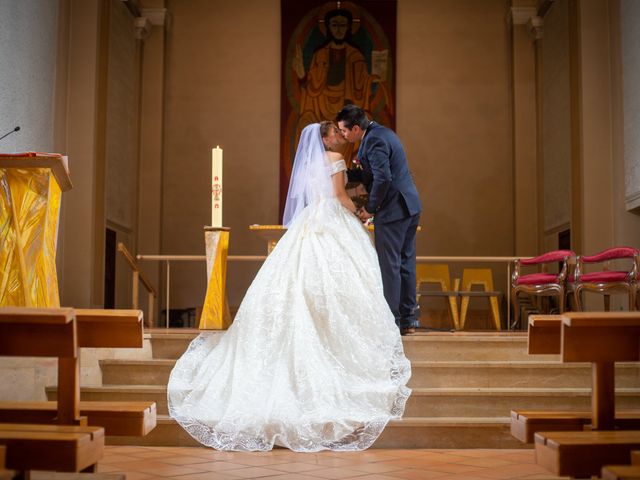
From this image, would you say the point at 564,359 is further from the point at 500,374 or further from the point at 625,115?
the point at 625,115

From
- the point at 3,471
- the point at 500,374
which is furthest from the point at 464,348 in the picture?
the point at 3,471

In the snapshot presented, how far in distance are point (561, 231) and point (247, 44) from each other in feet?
16.8

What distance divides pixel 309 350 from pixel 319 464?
2.80 feet

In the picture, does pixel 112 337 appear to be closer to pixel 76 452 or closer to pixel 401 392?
pixel 76 452

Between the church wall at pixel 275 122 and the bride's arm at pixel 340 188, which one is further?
the church wall at pixel 275 122

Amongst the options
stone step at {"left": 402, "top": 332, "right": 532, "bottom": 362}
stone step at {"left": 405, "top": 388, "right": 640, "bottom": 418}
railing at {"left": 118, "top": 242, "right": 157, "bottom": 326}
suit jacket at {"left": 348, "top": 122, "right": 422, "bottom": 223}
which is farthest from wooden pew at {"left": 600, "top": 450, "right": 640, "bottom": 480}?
railing at {"left": 118, "top": 242, "right": 157, "bottom": 326}

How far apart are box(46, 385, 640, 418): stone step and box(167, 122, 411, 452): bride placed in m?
0.17

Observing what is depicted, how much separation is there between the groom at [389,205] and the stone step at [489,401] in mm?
955

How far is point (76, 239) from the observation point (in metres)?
8.88

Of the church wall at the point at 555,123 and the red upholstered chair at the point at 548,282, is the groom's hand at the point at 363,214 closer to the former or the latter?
the red upholstered chair at the point at 548,282

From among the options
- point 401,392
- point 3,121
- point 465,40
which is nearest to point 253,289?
point 401,392

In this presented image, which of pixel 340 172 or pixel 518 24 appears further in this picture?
pixel 518 24

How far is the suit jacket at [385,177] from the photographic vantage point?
209 inches

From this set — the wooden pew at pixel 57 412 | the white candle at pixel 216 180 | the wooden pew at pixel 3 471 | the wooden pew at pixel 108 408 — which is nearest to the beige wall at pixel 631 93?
the white candle at pixel 216 180
